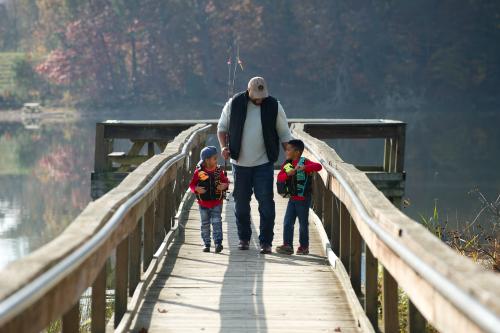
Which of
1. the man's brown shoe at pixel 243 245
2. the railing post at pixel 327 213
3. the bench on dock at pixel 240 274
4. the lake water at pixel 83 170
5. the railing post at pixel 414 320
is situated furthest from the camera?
the lake water at pixel 83 170

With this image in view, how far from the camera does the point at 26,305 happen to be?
2.94 metres

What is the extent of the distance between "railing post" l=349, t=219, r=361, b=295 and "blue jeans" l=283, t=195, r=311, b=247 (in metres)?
1.51

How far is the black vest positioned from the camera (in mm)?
7895

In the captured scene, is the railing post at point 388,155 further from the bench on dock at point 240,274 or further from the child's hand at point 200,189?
the child's hand at point 200,189

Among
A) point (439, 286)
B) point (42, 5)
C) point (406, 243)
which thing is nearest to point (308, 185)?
point (406, 243)

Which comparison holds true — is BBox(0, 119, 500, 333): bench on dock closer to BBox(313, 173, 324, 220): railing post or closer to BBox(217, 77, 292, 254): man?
BBox(313, 173, 324, 220): railing post

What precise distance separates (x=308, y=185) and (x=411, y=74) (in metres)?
60.1

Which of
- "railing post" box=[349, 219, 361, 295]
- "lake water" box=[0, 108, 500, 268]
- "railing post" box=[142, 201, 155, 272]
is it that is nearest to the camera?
"railing post" box=[349, 219, 361, 295]

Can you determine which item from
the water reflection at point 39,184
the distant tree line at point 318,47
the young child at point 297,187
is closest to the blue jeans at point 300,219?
the young child at point 297,187

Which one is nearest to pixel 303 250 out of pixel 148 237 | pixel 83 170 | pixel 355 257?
pixel 148 237

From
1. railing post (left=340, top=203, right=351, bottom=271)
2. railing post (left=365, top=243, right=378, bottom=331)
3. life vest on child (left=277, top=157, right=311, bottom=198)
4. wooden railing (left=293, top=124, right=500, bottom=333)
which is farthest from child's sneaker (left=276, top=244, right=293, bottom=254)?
railing post (left=365, top=243, right=378, bottom=331)

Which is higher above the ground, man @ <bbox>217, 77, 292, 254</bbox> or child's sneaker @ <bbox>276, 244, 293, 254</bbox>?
man @ <bbox>217, 77, 292, 254</bbox>

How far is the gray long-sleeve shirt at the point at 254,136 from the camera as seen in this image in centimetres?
796

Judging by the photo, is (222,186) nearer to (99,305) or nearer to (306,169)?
(306,169)
